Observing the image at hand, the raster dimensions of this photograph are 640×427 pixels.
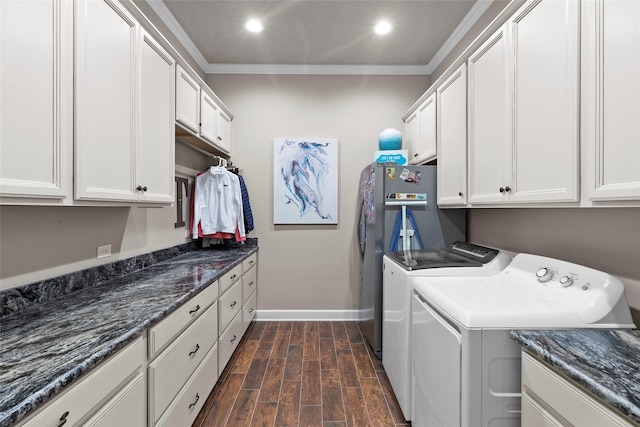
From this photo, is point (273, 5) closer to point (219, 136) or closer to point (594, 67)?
point (219, 136)

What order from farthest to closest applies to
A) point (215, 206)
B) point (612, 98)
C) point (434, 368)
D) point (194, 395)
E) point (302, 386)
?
1. point (215, 206)
2. point (302, 386)
3. point (194, 395)
4. point (434, 368)
5. point (612, 98)

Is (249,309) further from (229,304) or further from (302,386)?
(302,386)

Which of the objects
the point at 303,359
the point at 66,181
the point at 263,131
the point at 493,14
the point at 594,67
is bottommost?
the point at 303,359

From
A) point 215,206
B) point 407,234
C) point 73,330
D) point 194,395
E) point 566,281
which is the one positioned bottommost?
point 194,395

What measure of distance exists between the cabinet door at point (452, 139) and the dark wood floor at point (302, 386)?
1525 mm

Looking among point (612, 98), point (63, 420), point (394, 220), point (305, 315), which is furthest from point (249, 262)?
point (612, 98)

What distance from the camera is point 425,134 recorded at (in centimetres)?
254

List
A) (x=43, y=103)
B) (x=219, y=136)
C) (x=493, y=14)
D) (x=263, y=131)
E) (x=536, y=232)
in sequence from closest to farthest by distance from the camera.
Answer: (x=43, y=103) → (x=536, y=232) → (x=493, y=14) → (x=219, y=136) → (x=263, y=131)

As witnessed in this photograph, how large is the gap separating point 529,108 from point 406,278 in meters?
1.10

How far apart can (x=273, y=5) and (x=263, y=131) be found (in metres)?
1.26

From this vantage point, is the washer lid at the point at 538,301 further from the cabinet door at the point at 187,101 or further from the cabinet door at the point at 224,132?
the cabinet door at the point at 224,132

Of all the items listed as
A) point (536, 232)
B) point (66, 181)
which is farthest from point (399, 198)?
point (66, 181)

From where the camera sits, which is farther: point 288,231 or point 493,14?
point 288,231

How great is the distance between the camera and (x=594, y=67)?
3.30 ft
